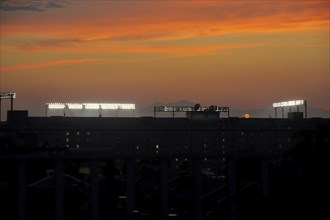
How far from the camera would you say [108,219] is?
78.8 metres

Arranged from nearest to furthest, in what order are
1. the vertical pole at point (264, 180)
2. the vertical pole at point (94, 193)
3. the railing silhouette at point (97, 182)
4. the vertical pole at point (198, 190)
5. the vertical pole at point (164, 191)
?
the railing silhouette at point (97, 182)
the vertical pole at point (94, 193)
the vertical pole at point (164, 191)
the vertical pole at point (264, 180)
the vertical pole at point (198, 190)

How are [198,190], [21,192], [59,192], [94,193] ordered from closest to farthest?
[21,192] → [59,192] → [94,193] → [198,190]

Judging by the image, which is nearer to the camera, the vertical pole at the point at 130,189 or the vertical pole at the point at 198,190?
the vertical pole at the point at 130,189

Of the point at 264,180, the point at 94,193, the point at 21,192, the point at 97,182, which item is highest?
the point at 264,180

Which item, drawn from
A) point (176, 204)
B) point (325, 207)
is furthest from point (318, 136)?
point (176, 204)

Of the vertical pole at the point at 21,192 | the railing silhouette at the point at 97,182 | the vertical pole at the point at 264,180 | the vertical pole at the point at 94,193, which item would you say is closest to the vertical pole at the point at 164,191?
the railing silhouette at the point at 97,182

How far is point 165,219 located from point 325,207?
3351 cm

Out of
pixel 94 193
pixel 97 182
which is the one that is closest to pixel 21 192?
pixel 94 193

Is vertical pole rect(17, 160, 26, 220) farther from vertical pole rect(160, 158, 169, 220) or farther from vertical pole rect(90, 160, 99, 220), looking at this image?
vertical pole rect(160, 158, 169, 220)

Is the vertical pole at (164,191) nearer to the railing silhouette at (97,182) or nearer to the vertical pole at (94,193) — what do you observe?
the railing silhouette at (97,182)

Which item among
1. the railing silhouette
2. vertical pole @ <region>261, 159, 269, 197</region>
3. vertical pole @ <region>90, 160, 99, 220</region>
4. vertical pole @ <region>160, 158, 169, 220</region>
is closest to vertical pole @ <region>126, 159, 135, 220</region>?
the railing silhouette

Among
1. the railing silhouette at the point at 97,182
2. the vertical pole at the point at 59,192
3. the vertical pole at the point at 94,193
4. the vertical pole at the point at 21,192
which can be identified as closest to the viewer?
the vertical pole at the point at 21,192

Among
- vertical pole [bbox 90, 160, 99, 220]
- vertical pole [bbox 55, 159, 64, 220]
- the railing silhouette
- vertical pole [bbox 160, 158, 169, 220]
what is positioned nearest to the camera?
the railing silhouette

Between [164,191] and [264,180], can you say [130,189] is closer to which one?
[164,191]
